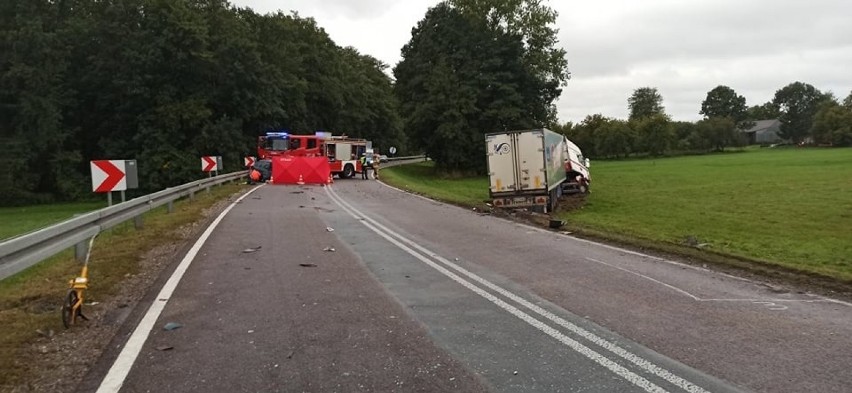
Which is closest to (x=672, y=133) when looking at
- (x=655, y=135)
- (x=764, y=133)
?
(x=655, y=135)

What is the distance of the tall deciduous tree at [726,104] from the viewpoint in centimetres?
17188

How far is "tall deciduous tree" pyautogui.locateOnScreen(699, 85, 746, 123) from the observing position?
172 m

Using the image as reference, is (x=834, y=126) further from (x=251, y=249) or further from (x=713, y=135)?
(x=251, y=249)

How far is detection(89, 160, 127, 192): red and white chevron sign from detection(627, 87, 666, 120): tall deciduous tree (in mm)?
157143

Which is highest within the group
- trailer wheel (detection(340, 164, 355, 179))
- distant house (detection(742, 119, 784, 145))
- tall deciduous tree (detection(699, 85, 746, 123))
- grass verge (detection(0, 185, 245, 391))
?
tall deciduous tree (detection(699, 85, 746, 123))

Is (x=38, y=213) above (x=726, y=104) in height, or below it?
below

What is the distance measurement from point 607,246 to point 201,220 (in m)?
9.82

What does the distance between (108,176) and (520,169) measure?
42.9 feet

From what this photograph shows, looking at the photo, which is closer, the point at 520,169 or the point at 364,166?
the point at 520,169

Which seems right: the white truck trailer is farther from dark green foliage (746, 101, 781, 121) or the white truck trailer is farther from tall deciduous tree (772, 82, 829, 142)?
dark green foliage (746, 101, 781, 121)

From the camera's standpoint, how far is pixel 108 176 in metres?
12.8

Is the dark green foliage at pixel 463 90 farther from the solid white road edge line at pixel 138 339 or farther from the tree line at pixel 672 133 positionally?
the solid white road edge line at pixel 138 339

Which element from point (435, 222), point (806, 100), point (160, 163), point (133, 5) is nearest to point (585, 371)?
point (435, 222)

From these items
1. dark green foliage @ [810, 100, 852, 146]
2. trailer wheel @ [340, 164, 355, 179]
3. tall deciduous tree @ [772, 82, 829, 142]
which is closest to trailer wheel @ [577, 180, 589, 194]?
trailer wheel @ [340, 164, 355, 179]
